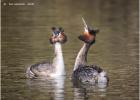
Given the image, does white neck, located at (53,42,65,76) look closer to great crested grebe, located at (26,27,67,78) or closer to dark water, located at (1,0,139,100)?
great crested grebe, located at (26,27,67,78)

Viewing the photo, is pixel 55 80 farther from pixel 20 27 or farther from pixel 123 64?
pixel 20 27

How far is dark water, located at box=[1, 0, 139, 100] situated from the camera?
20448 mm

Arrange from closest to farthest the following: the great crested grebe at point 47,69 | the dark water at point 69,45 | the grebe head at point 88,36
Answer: the dark water at point 69,45 < the great crested grebe at point 47,69 < the grebe head at point 88,36

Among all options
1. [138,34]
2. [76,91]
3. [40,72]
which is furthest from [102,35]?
[76,91]

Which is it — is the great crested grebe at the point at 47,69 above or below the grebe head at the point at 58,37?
below

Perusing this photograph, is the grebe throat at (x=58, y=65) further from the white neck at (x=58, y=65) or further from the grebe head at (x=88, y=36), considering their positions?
the grebe head at (x=88, y=36)

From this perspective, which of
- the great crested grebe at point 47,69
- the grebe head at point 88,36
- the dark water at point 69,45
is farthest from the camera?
the grebe head at point 88,36

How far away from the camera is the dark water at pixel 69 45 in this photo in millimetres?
20448

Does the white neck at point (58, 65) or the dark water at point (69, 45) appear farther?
the white neck at point (58, 65)

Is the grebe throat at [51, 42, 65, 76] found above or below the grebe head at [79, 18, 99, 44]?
below

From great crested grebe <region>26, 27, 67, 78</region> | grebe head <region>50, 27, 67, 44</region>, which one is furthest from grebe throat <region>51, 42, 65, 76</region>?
grebe head <region>50, 27, 67, 44</region>

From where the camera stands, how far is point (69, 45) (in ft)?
91.4

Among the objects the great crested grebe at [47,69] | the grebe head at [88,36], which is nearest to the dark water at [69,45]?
the great crested grebe at [47,69]

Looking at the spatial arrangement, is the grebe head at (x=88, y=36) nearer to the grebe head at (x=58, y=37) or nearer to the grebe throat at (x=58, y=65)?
the grebe head at (x=58, y=37)
